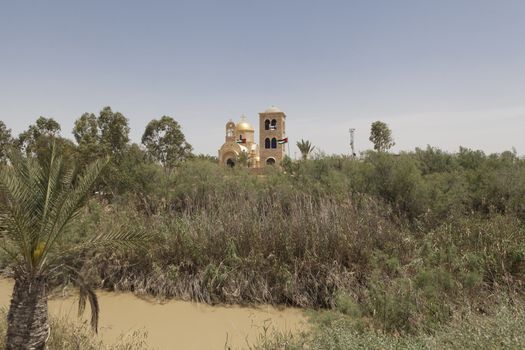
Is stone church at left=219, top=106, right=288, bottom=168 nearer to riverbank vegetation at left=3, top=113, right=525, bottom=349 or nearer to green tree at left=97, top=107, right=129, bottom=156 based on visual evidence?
green tree at left=97, top=107, right=129, bottom=156

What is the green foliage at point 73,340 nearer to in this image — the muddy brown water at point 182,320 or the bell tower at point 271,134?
the muddy brown water at point 182,320

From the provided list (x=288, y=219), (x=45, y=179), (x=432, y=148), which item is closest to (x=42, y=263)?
(x=45, y=179)

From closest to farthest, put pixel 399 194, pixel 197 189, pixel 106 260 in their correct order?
pixel 106 260, pixel 399 194, pixel 197 189

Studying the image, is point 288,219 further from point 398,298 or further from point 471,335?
point 471,335

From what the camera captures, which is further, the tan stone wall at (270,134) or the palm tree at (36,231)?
Result: the tan stone wall at (270,134)

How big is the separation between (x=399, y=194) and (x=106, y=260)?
7.82 m

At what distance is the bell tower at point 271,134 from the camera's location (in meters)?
40.0

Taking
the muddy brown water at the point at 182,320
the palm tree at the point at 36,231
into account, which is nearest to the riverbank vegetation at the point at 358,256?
the muddy brown water at the point at 182,320

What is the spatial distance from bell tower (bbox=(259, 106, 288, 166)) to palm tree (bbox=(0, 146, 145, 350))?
3489 cm

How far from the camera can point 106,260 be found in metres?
7.52

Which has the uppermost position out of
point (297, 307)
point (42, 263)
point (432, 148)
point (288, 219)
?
point (432, 148)

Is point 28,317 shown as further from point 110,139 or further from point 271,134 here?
point 271,134

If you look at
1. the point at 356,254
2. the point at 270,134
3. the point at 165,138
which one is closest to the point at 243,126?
the point at 270,134

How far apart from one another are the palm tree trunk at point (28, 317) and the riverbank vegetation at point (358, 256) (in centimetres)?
180
